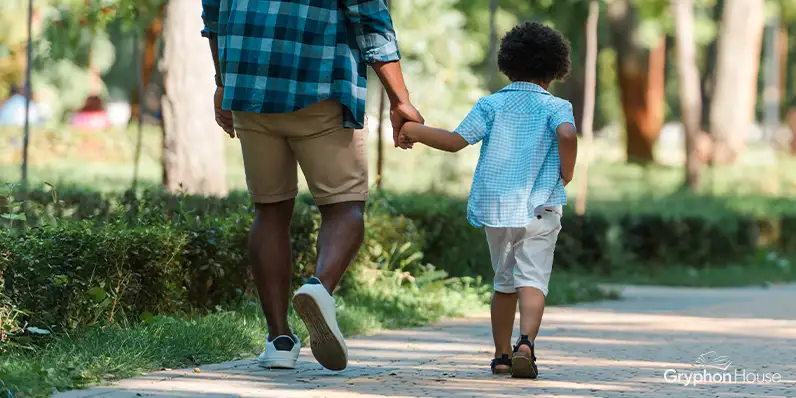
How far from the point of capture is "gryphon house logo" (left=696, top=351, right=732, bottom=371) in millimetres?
5922

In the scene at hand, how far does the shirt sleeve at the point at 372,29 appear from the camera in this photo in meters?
5.04

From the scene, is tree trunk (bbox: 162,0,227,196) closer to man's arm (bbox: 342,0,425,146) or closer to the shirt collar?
the shirt collar

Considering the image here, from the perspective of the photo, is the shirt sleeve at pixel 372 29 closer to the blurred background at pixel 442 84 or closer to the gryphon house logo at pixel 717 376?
the gryphon house logo at pixel 717 376

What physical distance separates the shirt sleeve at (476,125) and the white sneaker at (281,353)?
3.51ft

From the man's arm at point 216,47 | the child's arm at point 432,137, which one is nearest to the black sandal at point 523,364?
the child's arm at point 432,137

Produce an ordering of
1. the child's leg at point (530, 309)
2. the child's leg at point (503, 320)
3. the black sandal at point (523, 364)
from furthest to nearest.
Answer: the child's leg at point (503, 320), the child's leg at point (530, 309), the black sandal at point (523, 364)

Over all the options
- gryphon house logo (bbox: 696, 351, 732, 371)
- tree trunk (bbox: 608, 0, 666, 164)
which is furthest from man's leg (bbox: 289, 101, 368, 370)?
tree trunk (bbox: 608, 0, 666, 164)

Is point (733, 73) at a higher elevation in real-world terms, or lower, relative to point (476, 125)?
higher

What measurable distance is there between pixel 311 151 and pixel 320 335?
0.72 m

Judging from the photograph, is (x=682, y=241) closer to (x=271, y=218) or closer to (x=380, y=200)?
(x=380, y=200)

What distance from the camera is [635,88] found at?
1149 inches


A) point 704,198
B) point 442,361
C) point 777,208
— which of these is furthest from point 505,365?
point 704,198

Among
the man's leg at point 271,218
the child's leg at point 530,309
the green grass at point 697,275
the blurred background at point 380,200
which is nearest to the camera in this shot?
the man's leg at point 271,218

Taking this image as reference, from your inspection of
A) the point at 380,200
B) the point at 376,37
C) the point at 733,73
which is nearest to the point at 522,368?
the point at 376,37
